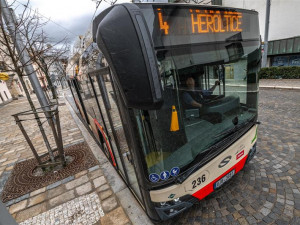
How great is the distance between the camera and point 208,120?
7.26 feet

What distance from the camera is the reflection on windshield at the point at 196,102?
5.52 feet

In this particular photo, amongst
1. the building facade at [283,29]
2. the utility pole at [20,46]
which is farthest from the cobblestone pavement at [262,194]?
the building facade at [283,29]

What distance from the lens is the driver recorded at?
1.85m

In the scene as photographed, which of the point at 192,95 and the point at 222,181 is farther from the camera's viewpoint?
the point at 222,181

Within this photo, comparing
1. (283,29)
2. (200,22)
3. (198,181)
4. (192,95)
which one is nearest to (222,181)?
(198,181)

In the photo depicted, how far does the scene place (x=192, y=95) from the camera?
197 cm

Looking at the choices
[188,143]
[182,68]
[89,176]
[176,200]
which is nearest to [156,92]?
[182,68]

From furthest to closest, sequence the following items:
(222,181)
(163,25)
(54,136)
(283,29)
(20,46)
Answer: (283,29), (20,46), (54,136), (222,181), (163,25)

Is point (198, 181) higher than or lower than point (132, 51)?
lower

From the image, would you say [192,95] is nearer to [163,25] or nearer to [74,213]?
[163,25]

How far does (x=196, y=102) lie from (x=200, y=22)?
91 cm

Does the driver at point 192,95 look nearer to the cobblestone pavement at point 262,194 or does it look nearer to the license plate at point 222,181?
the license plate at point 222,181

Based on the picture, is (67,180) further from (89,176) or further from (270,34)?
(270,34)

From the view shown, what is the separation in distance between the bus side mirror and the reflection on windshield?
1.47 ft
